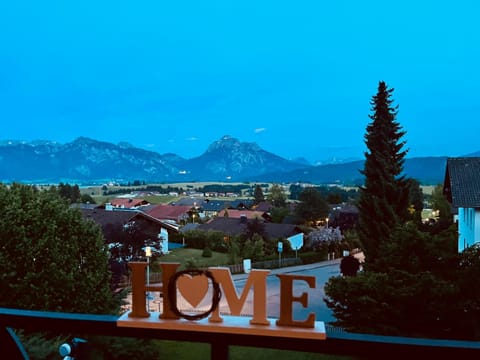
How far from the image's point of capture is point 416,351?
3.51 feet

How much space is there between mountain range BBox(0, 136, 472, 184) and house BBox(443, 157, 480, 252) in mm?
77627

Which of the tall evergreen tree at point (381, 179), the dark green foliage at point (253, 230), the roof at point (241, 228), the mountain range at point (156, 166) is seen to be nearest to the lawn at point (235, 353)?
the tall evergreen tree at point (381, 179)

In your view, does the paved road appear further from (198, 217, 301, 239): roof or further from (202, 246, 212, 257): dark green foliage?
(202, 246, 212, 257): dark green foliage

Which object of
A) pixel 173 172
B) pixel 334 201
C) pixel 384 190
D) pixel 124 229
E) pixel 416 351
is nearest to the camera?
pixel 416 351

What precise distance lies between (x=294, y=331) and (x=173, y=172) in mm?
157279

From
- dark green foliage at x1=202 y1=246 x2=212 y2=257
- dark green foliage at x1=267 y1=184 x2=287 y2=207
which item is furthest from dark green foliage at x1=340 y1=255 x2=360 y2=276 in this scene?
dark green foliage at x1=267 y1=184 x2=287 y2=207

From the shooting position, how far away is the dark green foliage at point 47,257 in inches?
364

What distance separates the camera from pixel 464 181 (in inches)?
581

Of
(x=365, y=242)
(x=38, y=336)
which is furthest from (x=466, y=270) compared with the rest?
(x=365, y=242)

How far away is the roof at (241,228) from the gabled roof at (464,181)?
1789 centimetres

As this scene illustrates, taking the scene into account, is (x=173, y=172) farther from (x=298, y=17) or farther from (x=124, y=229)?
(x=124, y=229)

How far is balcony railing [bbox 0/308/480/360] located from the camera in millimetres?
1066

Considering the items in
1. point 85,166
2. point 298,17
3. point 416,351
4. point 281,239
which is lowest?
point 281,239

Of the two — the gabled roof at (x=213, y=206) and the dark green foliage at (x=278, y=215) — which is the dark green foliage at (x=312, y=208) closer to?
the dark green foliage at (x=278, y=215)
